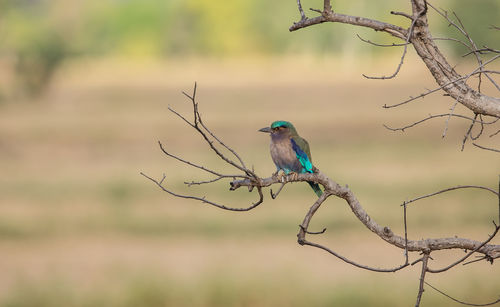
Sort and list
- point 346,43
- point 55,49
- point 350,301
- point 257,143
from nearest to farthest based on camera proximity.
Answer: point 350,301 → point 257,143 → point 55,49 → point 346,43

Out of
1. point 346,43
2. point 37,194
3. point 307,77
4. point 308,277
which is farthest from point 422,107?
point 308,277

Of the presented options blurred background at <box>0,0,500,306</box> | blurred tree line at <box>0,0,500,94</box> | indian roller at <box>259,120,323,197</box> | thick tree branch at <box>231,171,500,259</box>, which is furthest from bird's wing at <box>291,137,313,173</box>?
blurred tree line at <box>0,0,500,94</box>

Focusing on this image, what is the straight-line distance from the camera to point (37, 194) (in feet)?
72.7

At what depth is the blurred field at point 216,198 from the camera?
13508 millimetres

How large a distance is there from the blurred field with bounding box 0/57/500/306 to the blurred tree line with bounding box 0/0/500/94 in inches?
260

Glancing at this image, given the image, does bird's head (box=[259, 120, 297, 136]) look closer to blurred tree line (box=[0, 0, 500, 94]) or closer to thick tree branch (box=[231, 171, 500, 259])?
thick tree branch (box=[231, 171, 500, 259])

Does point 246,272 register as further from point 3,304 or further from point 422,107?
point 422,107

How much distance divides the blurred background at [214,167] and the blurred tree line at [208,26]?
0.71 ft

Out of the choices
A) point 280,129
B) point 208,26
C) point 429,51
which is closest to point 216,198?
point 280,129

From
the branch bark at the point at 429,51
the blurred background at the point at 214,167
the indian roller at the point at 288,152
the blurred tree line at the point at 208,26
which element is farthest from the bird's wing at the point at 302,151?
the blurred tree line at the point at 208,26

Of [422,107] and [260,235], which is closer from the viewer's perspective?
[260,235]

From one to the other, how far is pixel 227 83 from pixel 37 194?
27.0 m

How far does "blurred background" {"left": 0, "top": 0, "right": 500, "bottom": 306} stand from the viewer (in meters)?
13.9

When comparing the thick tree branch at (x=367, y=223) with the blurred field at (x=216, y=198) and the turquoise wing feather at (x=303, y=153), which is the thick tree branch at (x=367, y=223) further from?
the blurred field at (x=216, y=198)
